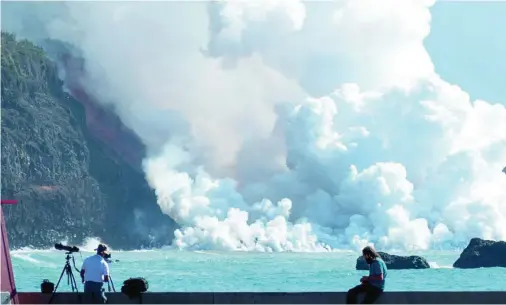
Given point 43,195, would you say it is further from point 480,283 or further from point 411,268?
point 480,283

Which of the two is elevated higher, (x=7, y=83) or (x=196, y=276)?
(x=7, y=83)

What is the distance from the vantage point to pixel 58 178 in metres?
151

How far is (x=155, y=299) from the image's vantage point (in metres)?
15.2

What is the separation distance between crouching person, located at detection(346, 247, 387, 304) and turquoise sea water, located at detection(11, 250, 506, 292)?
58.3 metres

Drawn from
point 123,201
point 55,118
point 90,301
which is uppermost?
point 55,118

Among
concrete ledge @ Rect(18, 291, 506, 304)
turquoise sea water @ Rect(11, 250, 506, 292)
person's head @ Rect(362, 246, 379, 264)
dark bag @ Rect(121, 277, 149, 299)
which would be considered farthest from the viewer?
turquoise sea water @ Rect(11, 250, 506, 292)

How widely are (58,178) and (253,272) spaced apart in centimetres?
4441

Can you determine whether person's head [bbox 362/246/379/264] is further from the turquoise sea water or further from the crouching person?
the turquoise sea water

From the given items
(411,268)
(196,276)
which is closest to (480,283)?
(411,268)

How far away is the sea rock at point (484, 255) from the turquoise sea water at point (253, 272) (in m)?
1.79

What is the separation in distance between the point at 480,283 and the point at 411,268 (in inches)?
857

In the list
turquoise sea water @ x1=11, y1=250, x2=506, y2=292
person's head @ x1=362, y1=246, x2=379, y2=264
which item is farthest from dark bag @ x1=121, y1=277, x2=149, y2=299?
turquoise sea water @ x1=11, y1=250, x2=506, y2=292

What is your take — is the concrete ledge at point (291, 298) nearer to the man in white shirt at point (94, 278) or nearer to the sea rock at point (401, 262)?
the man in white shirt at point (94, 278)

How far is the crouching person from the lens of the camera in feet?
46.9
